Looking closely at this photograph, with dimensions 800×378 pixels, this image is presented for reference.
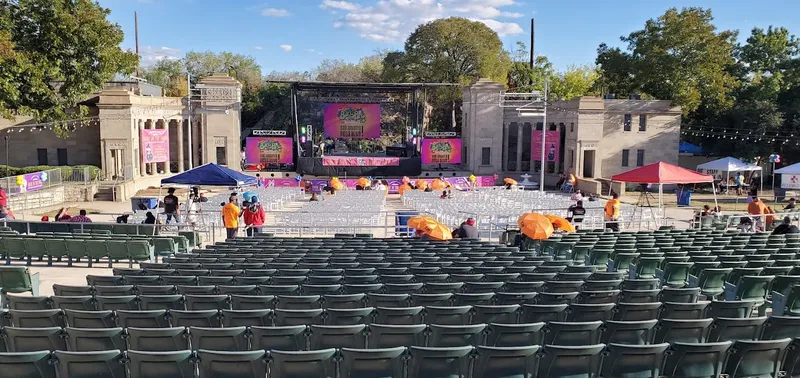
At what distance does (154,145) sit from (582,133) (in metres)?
28.1

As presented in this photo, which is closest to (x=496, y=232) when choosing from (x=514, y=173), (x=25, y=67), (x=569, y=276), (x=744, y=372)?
(x=569, y=276)

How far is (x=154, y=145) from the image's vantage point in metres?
36.7

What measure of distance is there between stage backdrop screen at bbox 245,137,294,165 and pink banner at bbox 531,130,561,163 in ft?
58.7

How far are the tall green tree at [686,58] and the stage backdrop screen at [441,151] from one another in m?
14.5

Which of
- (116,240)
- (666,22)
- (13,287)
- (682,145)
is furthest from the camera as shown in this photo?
(682,145)

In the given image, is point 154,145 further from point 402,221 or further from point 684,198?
point 684,198

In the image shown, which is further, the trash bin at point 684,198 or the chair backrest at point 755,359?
the trash bin at point 684,198

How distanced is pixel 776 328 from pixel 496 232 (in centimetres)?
1421

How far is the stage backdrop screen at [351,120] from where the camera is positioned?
149ft

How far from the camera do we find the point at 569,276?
9039 mm

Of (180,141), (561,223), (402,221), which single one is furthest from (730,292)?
(180,141)

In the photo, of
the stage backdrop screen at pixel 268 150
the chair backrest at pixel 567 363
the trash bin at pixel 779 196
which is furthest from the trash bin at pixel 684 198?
the chair backrest at pixel 567 363

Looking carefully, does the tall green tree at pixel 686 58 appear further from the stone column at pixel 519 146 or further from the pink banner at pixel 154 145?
the pink banner at pixel 154 145

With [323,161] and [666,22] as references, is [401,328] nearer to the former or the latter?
[323,161]
